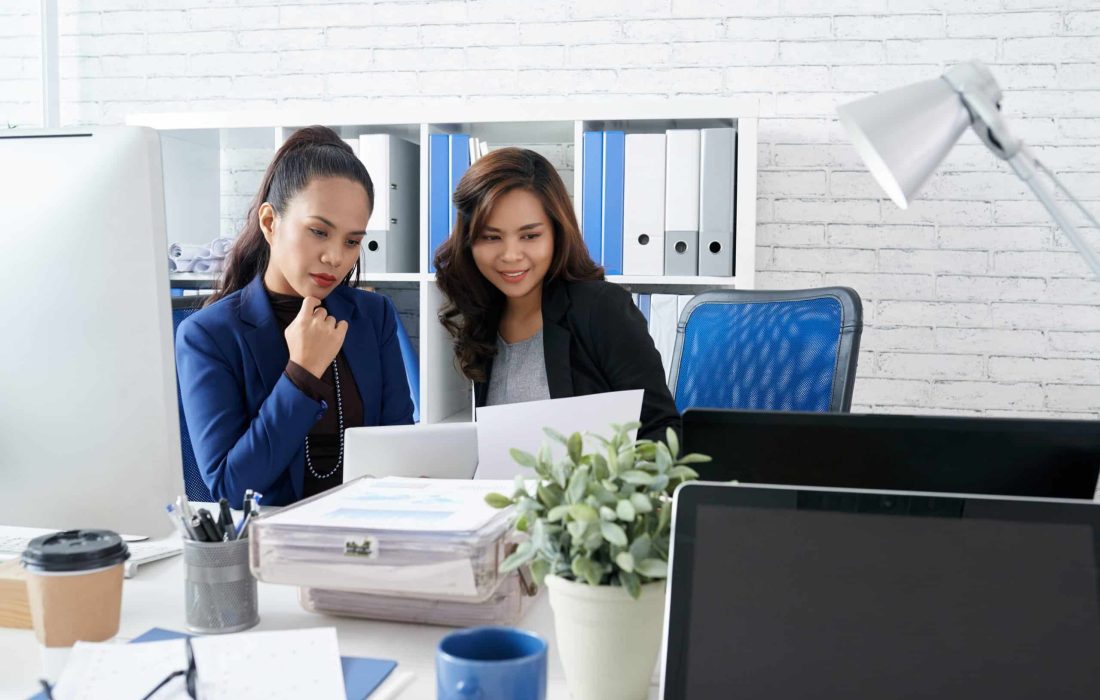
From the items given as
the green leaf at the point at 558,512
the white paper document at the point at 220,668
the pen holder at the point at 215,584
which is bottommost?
the white paper document at the point at 220,668

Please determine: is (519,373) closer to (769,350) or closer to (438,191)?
(769,350)

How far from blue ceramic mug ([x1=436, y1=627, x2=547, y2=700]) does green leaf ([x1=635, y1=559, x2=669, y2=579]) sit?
0.09 m

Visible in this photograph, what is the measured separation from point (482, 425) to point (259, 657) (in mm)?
457

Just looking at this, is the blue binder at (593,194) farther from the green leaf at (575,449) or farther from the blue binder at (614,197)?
the green leaf at (575,449)

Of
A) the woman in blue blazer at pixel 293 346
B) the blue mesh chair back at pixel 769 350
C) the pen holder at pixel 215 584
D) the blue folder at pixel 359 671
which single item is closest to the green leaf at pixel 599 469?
the blue folder at pixel 359 671

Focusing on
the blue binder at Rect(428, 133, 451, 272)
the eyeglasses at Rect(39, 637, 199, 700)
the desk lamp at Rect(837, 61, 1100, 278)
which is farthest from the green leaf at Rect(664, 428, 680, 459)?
the blue binder at Rect(428, 133, 451, 272)

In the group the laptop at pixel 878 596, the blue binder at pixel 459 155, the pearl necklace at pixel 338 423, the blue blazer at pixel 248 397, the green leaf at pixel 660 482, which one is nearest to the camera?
the laptop at pixel 878 596

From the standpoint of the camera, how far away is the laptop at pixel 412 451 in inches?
42.5

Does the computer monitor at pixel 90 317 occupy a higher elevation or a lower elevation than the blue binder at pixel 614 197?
lower

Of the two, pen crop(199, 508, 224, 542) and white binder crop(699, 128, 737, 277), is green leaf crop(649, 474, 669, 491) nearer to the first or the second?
pen crop(199, 508, 224, 542)

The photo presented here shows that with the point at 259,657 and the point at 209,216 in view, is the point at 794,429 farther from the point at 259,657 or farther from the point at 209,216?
the point at 209,216

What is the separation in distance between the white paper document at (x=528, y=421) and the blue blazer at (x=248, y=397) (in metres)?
0.39

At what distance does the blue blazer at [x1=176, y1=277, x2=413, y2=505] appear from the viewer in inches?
54.2

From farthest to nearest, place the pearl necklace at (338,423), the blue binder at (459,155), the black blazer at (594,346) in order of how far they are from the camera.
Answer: the blue binder at (459,155), the black blazer at (594,346), the pearl necklace at (338,423)
